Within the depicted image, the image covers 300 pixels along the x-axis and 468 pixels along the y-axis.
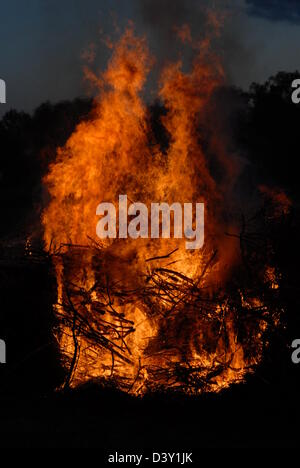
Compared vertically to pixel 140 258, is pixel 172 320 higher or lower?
lower

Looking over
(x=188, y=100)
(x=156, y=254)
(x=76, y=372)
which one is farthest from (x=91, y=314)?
(x=188, y=100)

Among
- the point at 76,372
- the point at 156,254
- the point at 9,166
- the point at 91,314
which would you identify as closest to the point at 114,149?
the point at 156,254

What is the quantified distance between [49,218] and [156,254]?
125cm

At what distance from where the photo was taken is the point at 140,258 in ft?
19.4

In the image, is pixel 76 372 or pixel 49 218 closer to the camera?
pixel 76 372

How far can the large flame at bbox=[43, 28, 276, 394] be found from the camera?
5.33 metres

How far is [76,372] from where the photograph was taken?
5.41m

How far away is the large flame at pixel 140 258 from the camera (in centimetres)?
533
